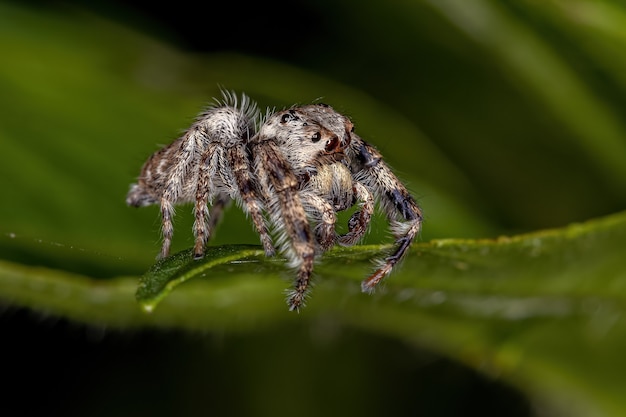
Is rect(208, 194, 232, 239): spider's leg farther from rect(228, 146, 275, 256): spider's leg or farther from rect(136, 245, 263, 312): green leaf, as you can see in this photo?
rect(136, 245, 263, 312): green leaf

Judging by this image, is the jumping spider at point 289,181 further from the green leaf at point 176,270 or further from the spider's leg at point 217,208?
the green leaf at point 176,270

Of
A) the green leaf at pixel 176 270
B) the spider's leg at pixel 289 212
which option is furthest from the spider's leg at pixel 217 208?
the green leaf at pixel 176 270

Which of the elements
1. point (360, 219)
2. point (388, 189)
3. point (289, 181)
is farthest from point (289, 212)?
point (388, 189)

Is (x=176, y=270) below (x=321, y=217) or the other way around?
below

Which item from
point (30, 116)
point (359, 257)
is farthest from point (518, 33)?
point (30, 116)

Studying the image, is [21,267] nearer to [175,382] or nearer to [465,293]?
[465,293]

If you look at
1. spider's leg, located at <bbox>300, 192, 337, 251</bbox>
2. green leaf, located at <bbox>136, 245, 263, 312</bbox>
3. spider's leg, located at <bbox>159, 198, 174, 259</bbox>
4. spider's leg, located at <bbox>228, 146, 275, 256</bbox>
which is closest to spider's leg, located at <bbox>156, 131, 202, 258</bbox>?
spider's leg, located at <bbox>159, 198, 174, 259</bbox>

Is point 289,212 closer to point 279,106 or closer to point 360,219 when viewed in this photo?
point 360,219
